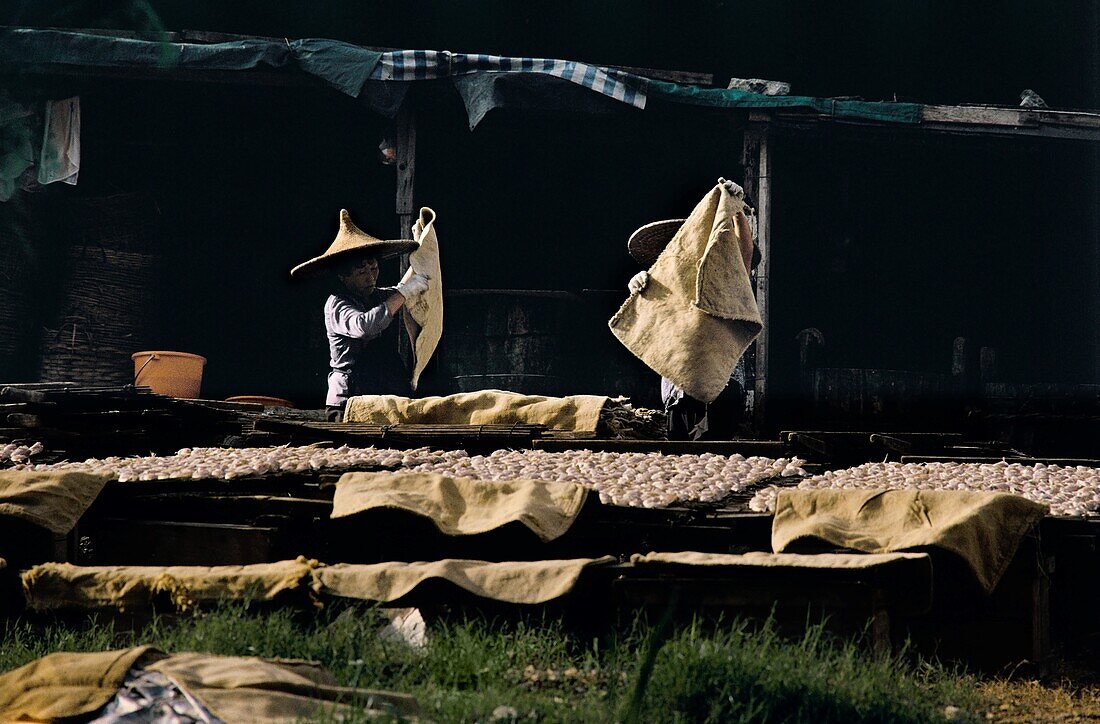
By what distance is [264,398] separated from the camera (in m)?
10.1

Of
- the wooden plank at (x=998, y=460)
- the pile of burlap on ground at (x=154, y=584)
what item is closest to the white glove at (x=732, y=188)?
the wooden plank at (x=998, y=460)

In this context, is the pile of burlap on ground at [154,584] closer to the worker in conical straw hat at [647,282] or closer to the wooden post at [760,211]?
the worker in conical straw hat at [647,282]

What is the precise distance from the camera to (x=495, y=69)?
9562 millimetres

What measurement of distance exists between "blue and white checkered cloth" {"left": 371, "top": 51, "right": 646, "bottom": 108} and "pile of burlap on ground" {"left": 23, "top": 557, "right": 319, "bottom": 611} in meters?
5.82

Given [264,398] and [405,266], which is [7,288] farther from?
[405,266]

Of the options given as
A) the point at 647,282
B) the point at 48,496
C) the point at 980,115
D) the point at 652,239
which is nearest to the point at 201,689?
the point at 48,496

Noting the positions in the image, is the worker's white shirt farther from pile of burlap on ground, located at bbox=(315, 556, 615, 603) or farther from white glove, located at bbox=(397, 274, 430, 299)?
pile of burlap on ground, located at bbox=(315, 556, 615, 603)

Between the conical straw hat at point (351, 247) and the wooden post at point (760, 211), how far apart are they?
2.76 metres

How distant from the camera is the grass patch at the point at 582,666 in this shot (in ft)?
10.4

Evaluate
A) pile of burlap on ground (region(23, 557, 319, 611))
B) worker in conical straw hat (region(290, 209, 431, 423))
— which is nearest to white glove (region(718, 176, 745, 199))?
worker in conical straw hat (region(290, 209, 431, 423))

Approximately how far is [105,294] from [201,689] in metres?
7.94

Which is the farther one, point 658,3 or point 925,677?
point 658,3

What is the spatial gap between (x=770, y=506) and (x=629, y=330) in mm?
3016

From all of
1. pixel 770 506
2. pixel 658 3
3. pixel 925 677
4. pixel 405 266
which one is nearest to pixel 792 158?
pixel 658 3
